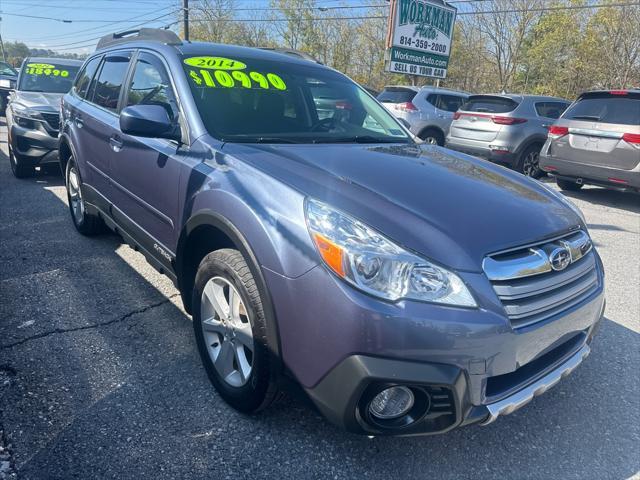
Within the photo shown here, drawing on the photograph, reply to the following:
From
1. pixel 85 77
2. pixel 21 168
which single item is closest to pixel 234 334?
pixel 85 77

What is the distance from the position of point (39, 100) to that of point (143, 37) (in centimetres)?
473

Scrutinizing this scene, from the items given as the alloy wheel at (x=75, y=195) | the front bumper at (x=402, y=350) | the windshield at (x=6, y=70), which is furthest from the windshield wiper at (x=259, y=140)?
the windshield at (x=6, y=70)

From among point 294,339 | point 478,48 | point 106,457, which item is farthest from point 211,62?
point 478,48

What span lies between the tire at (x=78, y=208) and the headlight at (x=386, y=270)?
3.27 metres

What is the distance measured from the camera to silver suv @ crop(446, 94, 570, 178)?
29.9ft

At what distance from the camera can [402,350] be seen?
5.65ft

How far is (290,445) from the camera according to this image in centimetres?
221

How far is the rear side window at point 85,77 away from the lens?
4514 millimetres

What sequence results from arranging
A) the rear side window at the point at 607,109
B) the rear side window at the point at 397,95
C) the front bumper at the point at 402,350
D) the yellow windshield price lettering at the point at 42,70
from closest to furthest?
the front bumper at the point at 402,350 → the rear side window at the point at 607,109 → the yellow windshield price lettering at the point at 42,70 → the rear side window at the point at 397,95

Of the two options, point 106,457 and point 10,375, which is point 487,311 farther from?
point 10,375

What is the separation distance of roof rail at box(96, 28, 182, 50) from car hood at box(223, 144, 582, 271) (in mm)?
1326

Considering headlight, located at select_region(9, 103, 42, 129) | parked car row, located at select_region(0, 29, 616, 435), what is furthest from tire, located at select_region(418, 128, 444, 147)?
parked car row, located at select_region(0, 29, 616, 435)

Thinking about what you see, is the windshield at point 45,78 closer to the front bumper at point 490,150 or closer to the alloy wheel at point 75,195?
the alloy wheel at point 75,195

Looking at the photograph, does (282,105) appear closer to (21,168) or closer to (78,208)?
(78,208)
